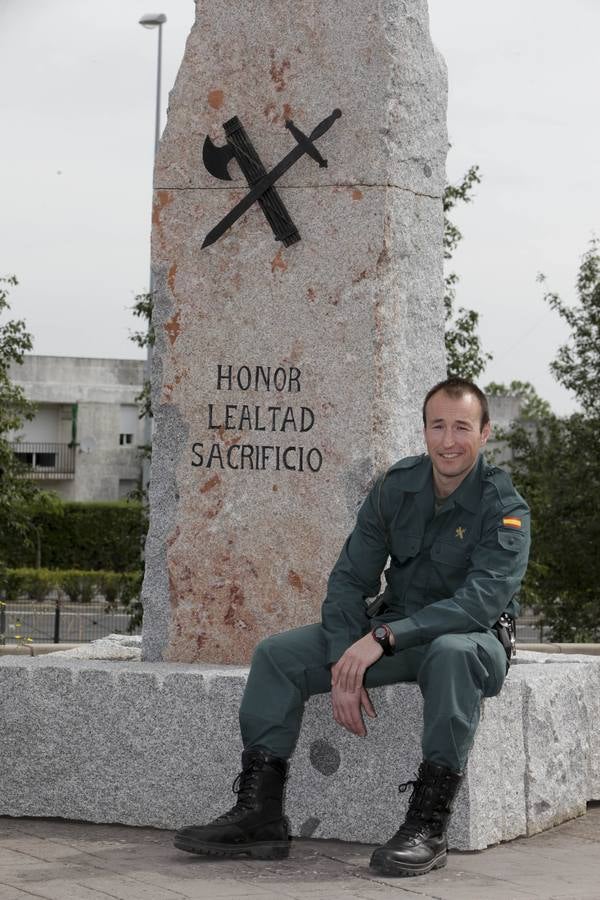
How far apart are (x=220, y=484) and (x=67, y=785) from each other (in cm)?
142

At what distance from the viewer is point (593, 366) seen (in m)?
16.1

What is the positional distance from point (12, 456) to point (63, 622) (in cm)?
904

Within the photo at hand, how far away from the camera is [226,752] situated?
18.9 ft

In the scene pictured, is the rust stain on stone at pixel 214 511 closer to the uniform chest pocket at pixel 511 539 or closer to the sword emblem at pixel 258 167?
the sword emblem at pixel 258 167

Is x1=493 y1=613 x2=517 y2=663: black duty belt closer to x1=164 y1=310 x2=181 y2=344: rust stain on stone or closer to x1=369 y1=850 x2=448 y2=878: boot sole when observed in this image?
x1=369 y1=850 x2=448 y2=878: boot sole

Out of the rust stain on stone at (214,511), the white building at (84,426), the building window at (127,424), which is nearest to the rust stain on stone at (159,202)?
the rust stain on stone at (214,511)

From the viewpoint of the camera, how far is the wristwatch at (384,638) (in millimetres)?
5137

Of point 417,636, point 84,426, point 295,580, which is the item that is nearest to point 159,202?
point 295,580

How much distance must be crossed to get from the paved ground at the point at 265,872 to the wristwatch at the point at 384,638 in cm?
72

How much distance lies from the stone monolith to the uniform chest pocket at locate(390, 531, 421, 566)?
0.83 meters

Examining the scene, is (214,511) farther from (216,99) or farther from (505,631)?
(216,99)

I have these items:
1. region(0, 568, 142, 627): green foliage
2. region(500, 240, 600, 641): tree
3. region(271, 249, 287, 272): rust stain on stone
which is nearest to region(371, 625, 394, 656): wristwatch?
region(271, 249, 287, 272): rust stain on stone

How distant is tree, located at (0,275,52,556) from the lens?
15883 millimetres

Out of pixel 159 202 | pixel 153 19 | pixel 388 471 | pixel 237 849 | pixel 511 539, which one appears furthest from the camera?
pixel 153 19
